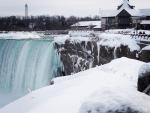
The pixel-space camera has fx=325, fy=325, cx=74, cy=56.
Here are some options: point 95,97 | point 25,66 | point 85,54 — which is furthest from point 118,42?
point 95,97

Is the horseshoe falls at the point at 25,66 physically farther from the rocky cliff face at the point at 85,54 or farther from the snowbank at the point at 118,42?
the snowbank at the point at 118,42

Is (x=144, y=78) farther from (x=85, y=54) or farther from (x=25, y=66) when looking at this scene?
(x=25, y=66)

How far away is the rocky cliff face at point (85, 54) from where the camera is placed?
29.9 meters

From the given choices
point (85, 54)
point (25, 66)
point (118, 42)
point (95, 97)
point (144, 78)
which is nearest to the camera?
point (95, 97)

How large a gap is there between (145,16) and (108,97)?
62.0 metres

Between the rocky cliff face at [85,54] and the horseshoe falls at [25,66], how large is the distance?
1114 millimetres

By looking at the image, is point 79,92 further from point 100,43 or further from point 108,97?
point 100,43

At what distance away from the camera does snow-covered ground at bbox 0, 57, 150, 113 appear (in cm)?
566

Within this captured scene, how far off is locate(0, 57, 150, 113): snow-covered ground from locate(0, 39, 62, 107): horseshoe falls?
21.1 meters

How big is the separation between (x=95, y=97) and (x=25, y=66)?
32.1 meters

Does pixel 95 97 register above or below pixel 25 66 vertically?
above

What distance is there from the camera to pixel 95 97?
5.88 m

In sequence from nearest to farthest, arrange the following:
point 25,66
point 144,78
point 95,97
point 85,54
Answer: point 95,97, point 144,78, point 85,54, point 25,66

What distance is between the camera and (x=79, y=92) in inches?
392
